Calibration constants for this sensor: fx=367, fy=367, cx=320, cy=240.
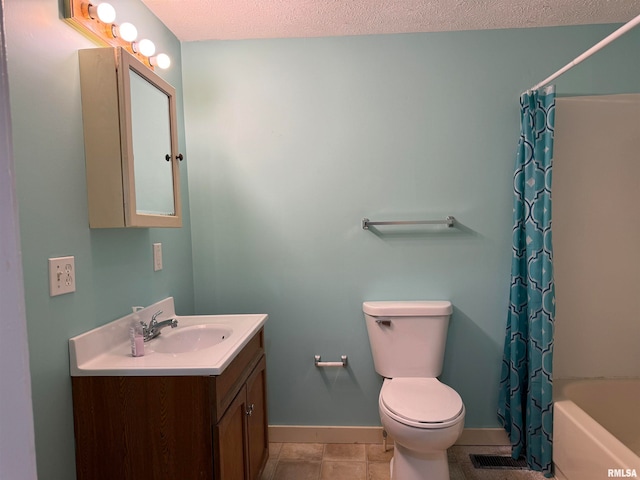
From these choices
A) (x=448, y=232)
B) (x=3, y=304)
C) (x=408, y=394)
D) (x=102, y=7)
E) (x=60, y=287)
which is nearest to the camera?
(x=3, y=304)

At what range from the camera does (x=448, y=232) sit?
2.07m

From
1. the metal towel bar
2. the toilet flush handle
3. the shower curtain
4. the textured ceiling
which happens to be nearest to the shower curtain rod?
the shower curtain

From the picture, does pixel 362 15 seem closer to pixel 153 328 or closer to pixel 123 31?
pixel 123 31

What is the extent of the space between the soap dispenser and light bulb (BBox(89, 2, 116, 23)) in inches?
42.8

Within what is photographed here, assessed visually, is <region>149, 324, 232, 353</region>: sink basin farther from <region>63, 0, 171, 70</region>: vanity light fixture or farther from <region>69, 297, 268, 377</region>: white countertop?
<region>63, 0, 171, 70</region>: vanity light fixture

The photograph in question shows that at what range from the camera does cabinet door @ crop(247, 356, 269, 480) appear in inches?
61.4

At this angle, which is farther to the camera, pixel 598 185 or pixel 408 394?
pixel 598 185

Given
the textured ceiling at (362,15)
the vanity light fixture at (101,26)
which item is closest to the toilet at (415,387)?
the textured ceiling at (362,15)

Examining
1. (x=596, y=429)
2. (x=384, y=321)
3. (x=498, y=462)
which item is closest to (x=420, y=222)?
(x=384, y=321)

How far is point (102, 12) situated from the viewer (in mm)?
1268

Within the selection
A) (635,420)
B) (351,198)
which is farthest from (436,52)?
(635,420)

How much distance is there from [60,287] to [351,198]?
1.42 m

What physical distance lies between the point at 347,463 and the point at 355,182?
1531 mm

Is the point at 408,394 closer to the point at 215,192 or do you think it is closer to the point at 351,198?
the point at 351,198
